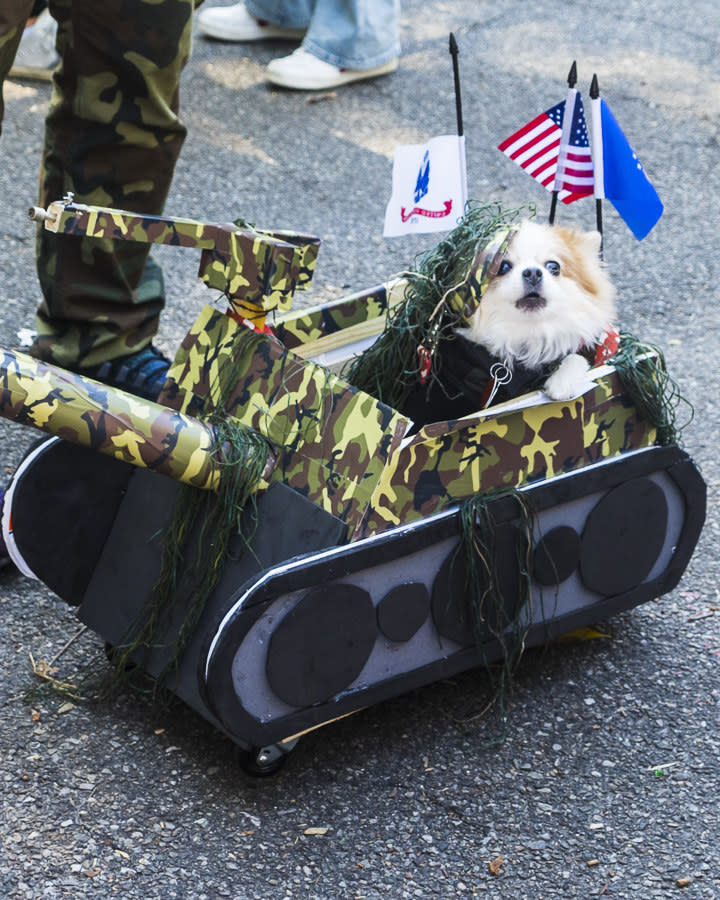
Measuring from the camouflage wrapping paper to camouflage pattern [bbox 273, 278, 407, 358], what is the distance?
368 millimetres

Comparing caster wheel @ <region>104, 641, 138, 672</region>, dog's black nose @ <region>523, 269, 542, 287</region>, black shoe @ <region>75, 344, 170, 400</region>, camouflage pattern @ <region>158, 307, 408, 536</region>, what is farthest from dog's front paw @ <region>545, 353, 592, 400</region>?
black shoe @ <region>75, 344, 170, 400</region>

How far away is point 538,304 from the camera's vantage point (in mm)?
1764

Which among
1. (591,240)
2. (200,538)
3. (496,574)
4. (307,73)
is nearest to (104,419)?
(200,538)

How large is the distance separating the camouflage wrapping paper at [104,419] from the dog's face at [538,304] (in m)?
0.45

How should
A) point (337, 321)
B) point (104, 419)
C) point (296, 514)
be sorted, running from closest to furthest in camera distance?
point (104, 419), point (296, 514), point (337, 321)

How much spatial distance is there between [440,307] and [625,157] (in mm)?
384

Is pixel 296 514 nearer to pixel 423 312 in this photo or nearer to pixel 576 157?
pixel 423 312

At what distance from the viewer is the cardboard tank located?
160 cm

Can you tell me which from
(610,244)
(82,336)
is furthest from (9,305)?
(610,244)

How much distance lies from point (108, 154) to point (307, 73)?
2.12 metres

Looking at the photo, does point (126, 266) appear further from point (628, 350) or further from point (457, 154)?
point (628, 350)

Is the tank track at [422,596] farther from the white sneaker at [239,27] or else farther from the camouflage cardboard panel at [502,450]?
the white sneaker at [239,27]

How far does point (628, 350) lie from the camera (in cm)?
185

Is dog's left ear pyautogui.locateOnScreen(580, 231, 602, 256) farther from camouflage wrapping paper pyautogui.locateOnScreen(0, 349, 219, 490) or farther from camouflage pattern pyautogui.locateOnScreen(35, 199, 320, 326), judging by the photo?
camouflage wrapping paper pyautogui.locateOnScreen(0, 349, 219, 490)
